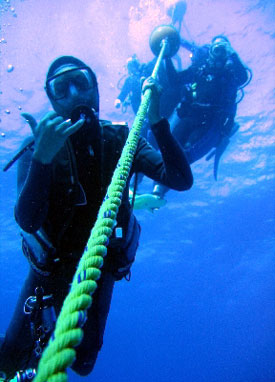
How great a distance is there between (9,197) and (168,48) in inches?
618

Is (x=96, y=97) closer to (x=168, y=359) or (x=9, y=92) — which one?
(x=9, y=92)

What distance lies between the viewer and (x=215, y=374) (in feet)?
315

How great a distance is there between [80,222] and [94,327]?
1.22 metres

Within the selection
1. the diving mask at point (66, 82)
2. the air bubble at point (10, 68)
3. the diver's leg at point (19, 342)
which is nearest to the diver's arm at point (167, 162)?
the diving mask at point (66, 82)

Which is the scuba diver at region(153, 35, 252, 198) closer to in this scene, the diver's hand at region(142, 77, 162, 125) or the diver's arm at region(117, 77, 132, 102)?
the diver's arm at region(117, 77, 132, 102)

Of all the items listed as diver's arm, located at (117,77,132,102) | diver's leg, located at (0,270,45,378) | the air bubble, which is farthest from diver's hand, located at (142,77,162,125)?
the air bubble

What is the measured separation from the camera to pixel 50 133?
2090 millimetres

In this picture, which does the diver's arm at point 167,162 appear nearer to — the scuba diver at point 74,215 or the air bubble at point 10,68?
the scuba diver at point 74,215

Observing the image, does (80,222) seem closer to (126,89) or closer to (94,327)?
(94,327)

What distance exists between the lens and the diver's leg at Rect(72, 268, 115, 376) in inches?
111

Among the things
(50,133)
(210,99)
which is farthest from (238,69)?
(50,133)

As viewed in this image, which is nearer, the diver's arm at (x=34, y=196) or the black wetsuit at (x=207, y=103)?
the diver's arm at (x=34, y=196)

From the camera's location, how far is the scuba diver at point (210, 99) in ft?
25.6

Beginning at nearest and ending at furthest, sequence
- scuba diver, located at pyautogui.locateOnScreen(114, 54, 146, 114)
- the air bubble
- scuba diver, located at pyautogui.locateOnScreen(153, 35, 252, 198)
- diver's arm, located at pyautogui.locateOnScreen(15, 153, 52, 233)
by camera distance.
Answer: diver's arm, located at pyautogui.locateOnScreen(15, 153, 52, 233) < scuba diver, located at pyautogui.locateOnScreen(153, 35, 252, 198) < scuba diver, located at pyautogui.locateOnScreen(114, 54, 146, 114) < the air bubble
